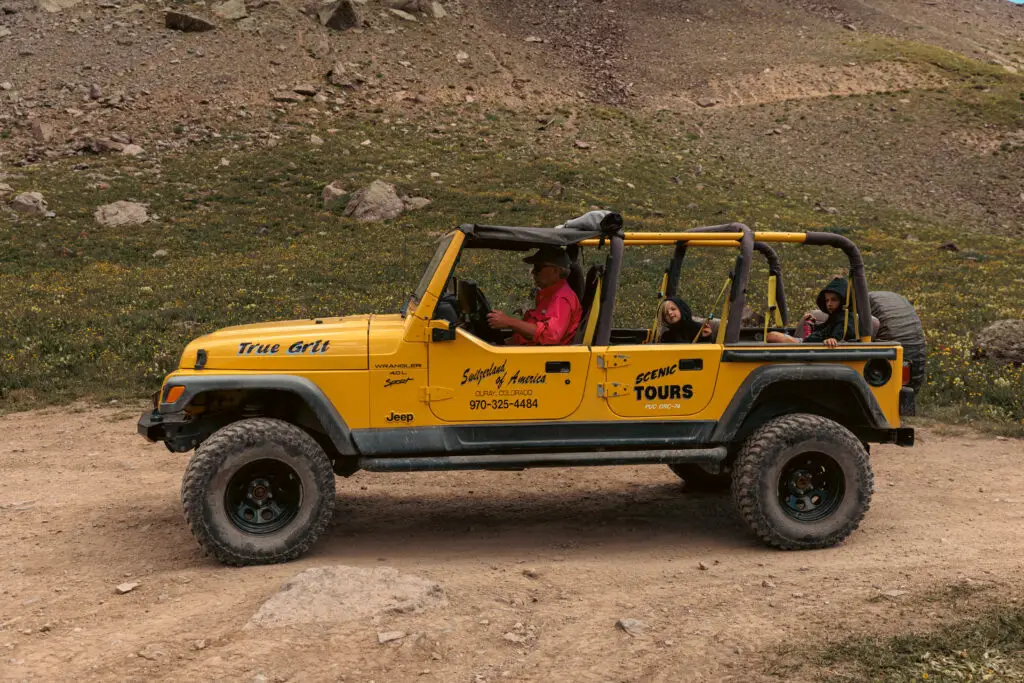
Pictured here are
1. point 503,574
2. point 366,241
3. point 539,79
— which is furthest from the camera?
point 539,79

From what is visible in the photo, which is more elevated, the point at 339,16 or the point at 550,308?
the point at 339,16

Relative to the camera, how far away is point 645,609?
19.8ft

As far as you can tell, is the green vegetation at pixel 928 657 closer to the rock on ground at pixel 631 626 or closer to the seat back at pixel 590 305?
the rock on ground at pixel 631 626

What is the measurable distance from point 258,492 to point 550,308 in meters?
2.71

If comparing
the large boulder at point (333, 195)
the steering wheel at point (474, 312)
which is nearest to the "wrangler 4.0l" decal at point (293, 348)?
the steering wheel at point (474, 312)

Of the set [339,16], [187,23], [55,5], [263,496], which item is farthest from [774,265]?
[55,5]

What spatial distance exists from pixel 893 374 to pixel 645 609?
308 centimetres

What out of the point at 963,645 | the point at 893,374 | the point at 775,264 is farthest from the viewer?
the point at 775,264

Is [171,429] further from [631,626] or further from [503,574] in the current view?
[631,626]

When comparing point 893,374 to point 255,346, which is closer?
point 255,346

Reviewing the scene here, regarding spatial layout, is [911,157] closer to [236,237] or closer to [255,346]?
[236,237]

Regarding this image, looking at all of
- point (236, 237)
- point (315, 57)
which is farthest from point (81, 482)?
point (315, 57)

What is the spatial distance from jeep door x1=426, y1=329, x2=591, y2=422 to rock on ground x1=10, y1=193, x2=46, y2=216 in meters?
28.4

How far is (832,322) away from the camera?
8.17 metres
